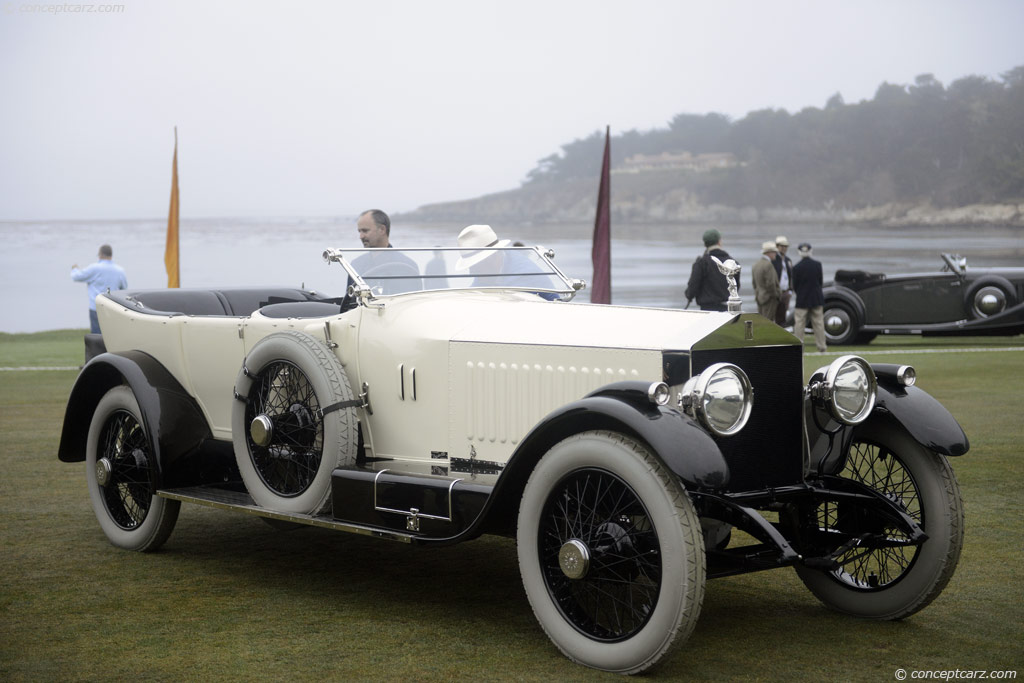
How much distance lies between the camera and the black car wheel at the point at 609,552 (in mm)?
3729

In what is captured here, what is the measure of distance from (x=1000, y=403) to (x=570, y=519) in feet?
27.2

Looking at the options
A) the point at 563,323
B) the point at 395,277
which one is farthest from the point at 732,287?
the point at 395,277

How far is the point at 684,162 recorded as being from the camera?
8281 centimetres

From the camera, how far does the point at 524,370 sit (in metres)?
4.58

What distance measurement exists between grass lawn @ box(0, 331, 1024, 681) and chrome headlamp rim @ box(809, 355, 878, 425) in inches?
33.9

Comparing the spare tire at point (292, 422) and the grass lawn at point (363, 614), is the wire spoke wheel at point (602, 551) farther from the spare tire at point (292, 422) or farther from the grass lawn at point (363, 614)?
the spare tire at point (292, 422)

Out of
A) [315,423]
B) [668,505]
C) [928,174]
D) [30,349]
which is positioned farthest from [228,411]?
[928,174]

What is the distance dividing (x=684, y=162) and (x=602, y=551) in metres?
81.0

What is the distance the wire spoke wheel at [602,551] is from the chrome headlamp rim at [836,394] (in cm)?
95

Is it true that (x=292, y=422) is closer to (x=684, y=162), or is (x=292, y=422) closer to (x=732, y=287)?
(x=732, y=287)

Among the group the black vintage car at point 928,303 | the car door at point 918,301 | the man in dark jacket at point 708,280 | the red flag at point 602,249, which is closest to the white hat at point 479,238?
the man in dark jacket at point 708,280

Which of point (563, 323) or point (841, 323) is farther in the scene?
point (841, 323)

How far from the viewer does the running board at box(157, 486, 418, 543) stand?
465 centimetres

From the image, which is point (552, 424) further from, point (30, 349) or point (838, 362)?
point (30, 349)
